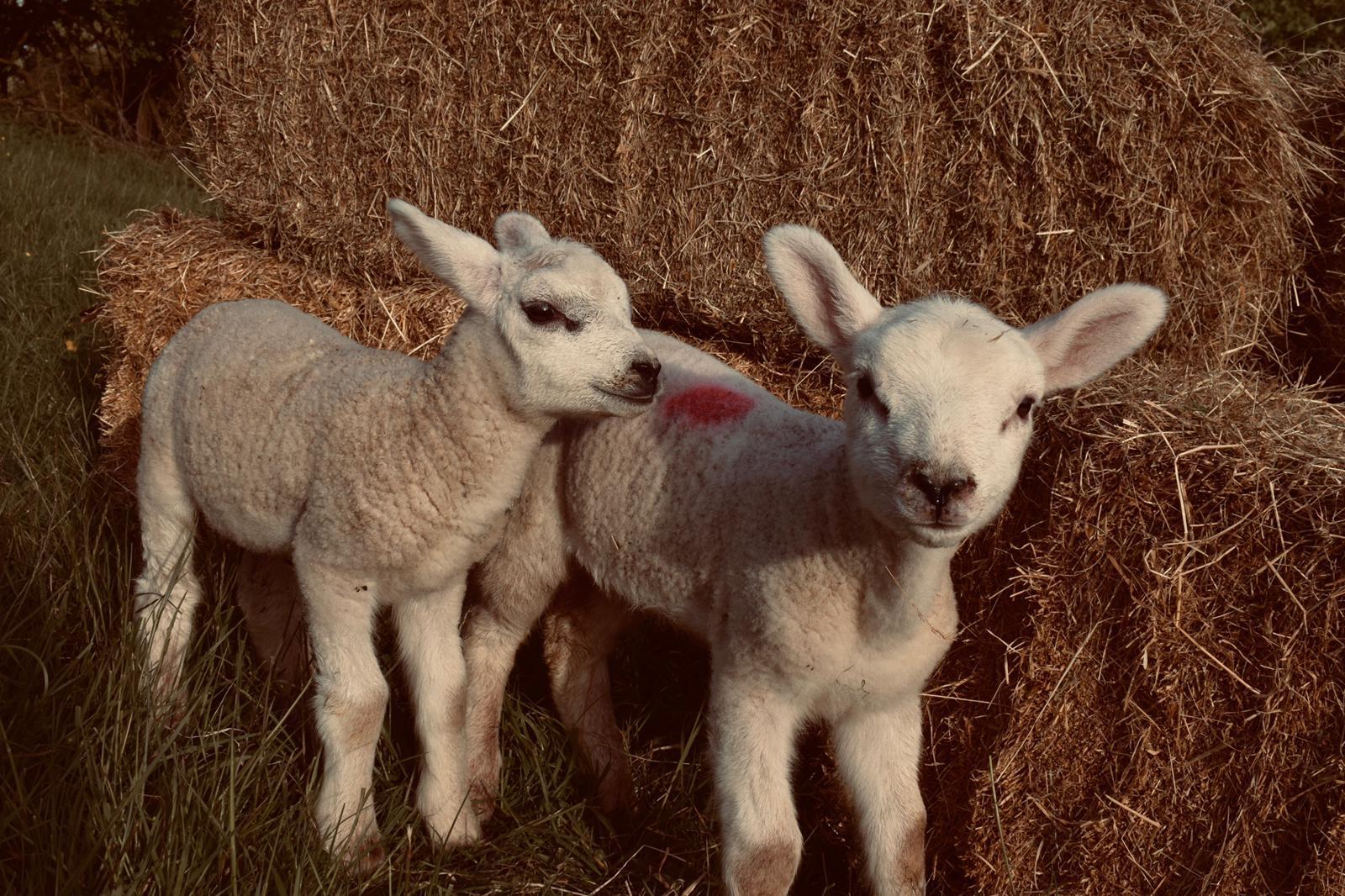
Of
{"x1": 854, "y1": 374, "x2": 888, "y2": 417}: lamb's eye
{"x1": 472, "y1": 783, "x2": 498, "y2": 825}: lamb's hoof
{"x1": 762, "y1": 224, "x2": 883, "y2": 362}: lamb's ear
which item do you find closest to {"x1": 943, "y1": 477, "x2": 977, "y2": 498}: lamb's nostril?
{"x1": 854, "y1": 374, "x2": 888, "y2": 417}: lamb's eye

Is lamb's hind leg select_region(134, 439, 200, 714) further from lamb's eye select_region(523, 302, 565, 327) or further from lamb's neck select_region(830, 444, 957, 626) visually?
lamb's neck select_region(830, 444, 957, 626)

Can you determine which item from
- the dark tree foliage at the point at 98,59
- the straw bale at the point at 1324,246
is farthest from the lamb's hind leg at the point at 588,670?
the dark tree foliage at the point at 98,59

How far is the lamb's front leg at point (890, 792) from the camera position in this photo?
9.98ft

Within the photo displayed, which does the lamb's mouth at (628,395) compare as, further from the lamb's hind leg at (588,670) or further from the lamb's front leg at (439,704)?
the lamb's hind leg at (588,670)

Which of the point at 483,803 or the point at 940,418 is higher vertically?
the point at 940,418

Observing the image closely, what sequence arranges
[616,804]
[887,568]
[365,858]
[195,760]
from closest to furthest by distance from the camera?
[195,760] < [887,568] < [365,858] < [616,804]

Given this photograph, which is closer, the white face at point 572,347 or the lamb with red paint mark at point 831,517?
the lamb with red paint mark at point 831,517

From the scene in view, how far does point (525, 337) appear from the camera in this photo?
306cm

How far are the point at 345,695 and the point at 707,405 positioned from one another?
1286 millimetres

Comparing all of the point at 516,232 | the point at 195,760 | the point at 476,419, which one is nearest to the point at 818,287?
the point at 476,419

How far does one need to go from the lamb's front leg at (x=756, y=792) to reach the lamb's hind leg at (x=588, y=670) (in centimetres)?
87

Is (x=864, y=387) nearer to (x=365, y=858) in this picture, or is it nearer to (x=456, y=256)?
(x=456, y=256)

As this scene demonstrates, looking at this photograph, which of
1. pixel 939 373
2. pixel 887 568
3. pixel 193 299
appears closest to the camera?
pixel 939 373

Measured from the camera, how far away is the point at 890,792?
306 centimetres
